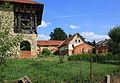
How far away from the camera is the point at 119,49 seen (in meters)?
15.8

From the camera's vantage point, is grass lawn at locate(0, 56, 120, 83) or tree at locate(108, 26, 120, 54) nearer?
grass lawn at locate(0, 56, 120, 83)

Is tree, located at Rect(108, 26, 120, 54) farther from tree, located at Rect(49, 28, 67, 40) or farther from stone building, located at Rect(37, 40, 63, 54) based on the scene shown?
tree, located at Rect(49, 28, 67, 40)

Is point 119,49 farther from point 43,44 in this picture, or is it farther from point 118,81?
point 43,44

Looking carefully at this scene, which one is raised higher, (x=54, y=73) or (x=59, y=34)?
(x=59, y=34)

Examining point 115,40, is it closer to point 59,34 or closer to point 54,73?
point 54,73

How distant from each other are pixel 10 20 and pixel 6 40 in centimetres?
80

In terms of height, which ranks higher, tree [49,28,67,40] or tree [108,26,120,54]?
tree [49,28,67,40]

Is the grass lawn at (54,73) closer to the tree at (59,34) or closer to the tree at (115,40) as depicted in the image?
the tree at (115,40)

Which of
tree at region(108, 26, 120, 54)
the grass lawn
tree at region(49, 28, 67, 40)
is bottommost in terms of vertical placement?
the grass lawn

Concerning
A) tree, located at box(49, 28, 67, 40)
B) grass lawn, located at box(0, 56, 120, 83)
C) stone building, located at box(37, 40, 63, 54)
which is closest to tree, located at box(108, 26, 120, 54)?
grass lawn, located at box(0, 56, 120, 83)

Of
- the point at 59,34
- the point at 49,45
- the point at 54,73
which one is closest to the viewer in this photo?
the point at 54,73

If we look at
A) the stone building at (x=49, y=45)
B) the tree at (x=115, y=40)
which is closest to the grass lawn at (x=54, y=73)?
the tree at (x=115, y=40)

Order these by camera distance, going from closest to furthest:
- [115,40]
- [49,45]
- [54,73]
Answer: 1. [54,73]
2. [115,40]
3. [49,45]

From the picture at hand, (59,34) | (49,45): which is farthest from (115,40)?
(59,34)
